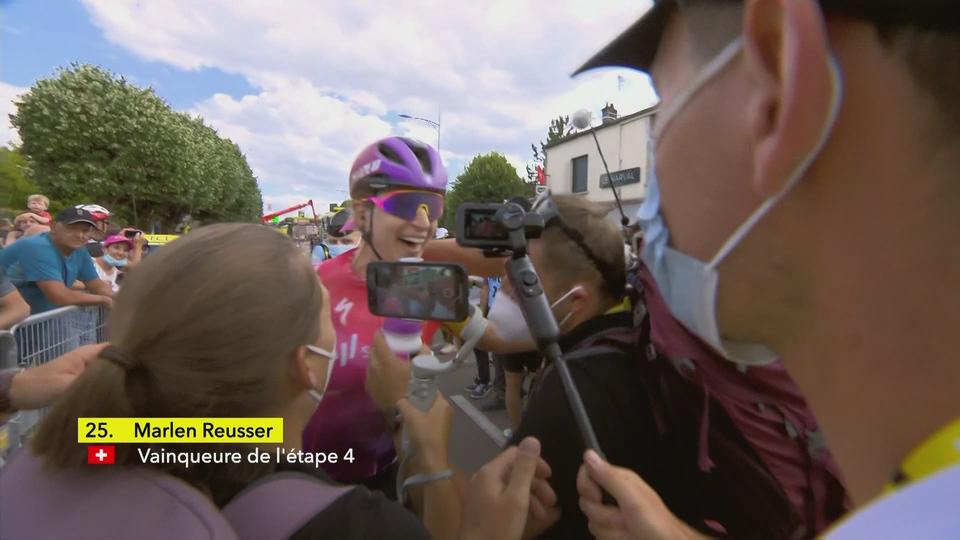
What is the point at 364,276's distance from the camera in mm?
2254

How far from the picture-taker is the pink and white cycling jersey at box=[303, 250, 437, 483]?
2.01 meters

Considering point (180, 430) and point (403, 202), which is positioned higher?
point (403, 202)

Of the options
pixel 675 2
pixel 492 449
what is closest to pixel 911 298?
pixel 675 2

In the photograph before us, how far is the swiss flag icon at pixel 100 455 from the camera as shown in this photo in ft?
3.25

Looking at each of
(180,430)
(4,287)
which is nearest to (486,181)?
(4,287)

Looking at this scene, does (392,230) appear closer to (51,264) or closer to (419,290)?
(419,290)

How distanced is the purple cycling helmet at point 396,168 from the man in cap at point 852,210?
1.62 metres

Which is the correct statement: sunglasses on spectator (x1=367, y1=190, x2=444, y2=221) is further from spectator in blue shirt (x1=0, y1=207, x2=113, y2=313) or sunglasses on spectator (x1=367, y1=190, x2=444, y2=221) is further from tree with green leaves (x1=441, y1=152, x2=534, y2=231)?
tree with green leaves (x1=441, y1=152, x2=534, y2=231)

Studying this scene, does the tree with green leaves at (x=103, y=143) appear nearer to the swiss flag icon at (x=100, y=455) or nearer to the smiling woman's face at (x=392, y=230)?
the smiling woman's face at (x=392, y=230)

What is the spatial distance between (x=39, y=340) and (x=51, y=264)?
995mm

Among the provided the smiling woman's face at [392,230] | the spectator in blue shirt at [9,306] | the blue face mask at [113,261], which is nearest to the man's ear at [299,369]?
the smiling woman's face at [392,230]

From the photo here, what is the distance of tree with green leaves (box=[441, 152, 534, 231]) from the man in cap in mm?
36666

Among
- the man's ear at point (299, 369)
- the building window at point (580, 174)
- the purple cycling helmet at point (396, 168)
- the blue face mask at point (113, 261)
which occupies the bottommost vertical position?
the man's ear at point (299, 369)

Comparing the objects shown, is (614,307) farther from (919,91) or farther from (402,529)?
(919,91)
